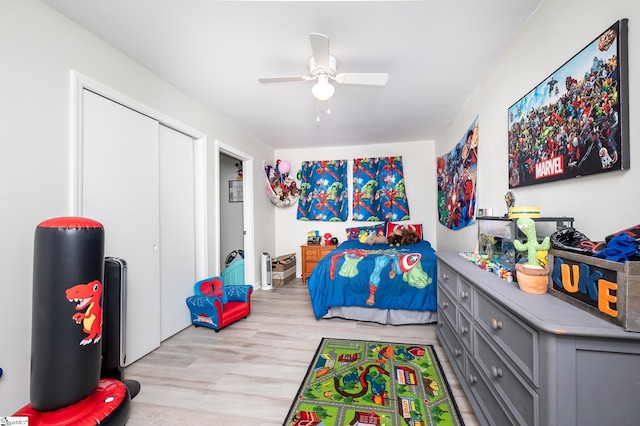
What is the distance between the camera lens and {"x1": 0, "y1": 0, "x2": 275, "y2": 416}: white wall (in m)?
1.37

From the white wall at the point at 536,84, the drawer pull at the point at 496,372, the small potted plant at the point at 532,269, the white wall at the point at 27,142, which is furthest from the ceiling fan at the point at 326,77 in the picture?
the drawer pull at the point at 496,372

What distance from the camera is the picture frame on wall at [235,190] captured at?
4527mm

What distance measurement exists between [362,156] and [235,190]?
94.9 inches

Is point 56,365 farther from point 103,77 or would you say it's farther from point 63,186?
point 103,77

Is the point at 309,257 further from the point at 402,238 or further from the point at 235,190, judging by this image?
the point at 235,190

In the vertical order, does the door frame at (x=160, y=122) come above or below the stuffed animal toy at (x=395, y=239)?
above

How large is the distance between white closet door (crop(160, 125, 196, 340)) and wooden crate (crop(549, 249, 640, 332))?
289 cm

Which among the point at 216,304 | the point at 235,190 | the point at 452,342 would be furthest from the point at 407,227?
the point at 216,304

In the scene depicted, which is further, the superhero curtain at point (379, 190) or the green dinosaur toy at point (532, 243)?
the superhero curtain at point (379, 190)

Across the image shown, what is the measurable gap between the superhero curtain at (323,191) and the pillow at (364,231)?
0.93 feet

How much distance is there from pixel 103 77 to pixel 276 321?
105 inches

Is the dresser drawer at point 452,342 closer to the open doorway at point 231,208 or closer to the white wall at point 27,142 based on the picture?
the white wall at point 27,142

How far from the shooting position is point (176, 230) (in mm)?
2613

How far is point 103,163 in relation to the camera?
189 centimetres
